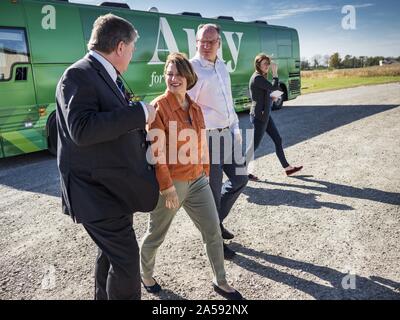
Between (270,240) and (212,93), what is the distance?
1670 mm

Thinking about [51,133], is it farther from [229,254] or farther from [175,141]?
[175,141]

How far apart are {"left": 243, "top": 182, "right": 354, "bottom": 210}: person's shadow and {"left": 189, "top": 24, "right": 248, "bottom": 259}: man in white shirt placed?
1384 millimetres

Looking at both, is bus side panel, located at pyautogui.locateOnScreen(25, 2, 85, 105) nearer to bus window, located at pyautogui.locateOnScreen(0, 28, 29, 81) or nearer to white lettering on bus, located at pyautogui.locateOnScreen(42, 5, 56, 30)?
white lettering on bus, located at pyautogui.locateOnScreen(42, 5, 56, 30)

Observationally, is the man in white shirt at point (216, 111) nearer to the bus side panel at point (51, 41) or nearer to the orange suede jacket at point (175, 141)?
the orange suede jacket at point (175, 141)

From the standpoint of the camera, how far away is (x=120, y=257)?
7.05 feet

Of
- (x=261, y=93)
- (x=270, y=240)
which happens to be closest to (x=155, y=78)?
(x=261, y=93)

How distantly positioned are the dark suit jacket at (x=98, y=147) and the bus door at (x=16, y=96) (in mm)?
6149

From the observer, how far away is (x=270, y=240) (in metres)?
3.91

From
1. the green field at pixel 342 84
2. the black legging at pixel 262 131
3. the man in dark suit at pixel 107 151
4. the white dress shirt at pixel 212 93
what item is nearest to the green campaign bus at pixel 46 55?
the black legging at pixel 262 131

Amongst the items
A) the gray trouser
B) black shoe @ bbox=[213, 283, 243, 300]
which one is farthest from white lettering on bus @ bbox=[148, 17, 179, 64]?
black shoe @ bbox=[213, 283, 243, 300]

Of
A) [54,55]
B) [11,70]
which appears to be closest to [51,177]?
[11,70]

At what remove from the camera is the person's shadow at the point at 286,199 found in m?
4.82

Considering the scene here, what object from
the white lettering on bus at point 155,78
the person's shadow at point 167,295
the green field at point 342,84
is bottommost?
the person's shadow at point 167,295

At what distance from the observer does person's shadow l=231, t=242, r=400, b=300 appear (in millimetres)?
2900
